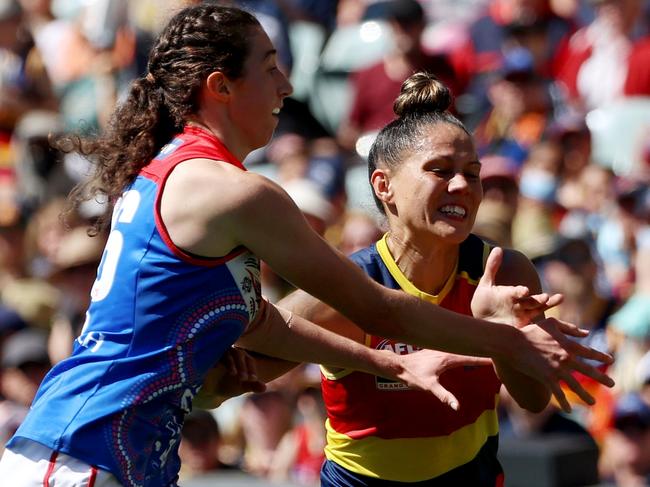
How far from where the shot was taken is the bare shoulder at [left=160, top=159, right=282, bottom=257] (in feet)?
9.62

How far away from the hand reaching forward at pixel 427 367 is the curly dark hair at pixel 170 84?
0.81 meters

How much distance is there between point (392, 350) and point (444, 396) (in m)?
0.51

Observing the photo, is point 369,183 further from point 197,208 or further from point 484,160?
point 484,160

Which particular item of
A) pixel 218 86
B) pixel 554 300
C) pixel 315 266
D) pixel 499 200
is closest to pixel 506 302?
pixel 554 300

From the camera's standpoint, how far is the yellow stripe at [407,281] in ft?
12.1

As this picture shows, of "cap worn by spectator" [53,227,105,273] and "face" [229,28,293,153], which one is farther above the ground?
"face" [229,28,293,153]

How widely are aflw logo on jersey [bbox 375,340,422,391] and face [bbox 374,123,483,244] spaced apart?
31 cm

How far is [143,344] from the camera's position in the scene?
2959 mm

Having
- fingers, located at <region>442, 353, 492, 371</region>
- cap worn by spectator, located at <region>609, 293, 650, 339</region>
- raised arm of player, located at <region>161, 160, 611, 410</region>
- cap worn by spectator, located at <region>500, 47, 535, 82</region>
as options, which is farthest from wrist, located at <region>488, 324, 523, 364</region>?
cap worn by spectator, located at <region>500, 47, 535, 82</region>

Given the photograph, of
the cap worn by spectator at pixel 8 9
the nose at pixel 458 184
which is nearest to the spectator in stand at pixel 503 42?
the cap worn by spectator at pixel 8 9

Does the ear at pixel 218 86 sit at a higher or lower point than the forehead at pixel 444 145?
higher

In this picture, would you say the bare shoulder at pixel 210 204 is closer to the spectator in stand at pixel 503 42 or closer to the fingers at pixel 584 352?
the fingers at pixel 584 352

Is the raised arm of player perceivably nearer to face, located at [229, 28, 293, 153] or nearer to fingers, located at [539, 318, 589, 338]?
fingers, located at [539, 318, 589, 338]

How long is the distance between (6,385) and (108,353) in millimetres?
3430
